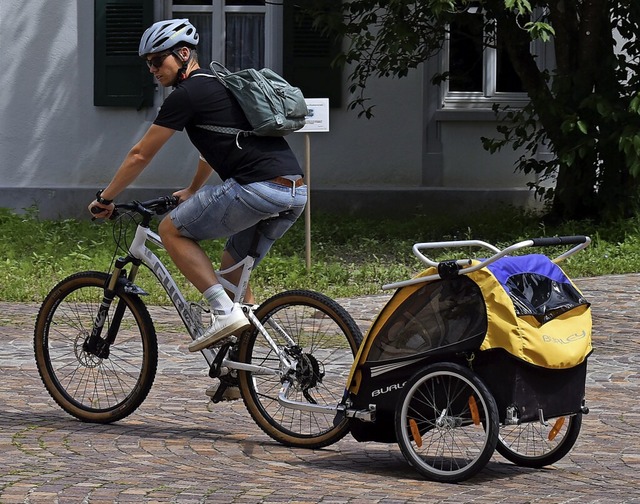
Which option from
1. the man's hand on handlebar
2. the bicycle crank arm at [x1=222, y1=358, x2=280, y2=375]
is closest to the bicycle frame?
the bicycle crank arm at [x1=222, y1=358, x2=280, y2=375]

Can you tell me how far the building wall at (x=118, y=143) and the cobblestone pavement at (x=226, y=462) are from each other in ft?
29.0

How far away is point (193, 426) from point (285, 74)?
34.0ft

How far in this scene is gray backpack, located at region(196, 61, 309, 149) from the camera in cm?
629

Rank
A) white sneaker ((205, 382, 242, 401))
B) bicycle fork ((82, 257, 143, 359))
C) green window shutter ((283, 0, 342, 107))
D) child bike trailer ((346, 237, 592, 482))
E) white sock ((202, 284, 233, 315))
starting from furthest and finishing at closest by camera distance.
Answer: green window shutter ((283, 0, 342, 107)) → bicycle fork ((82, 257, 143, 359)) → white sneaker ((205, 382, 242, 401)) → white sock ((202, 284, 233, 315)) → child bike trailer ((346, 237, 592, 482))

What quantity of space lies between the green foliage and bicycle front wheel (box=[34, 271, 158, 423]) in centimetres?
381

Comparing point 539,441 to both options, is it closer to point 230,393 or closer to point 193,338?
point 230,393

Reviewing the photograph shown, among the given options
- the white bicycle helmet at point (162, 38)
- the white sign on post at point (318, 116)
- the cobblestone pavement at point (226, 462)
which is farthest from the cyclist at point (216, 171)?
the white sign on post at point (318, 116)

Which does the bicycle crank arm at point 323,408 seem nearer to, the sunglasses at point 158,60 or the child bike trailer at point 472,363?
the child bike trailer at point 472,363

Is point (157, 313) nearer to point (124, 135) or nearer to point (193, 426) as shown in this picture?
point (193, 426)

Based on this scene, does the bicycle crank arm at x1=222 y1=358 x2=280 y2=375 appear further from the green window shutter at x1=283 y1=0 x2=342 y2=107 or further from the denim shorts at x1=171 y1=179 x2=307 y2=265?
the green window shutter at x1=283 y1=0 x2=342 y2=107

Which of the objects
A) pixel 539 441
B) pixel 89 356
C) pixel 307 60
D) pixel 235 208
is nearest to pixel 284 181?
pixel 235 208

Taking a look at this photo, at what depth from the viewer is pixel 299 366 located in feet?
20.9

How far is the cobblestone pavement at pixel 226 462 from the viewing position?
5449 mm

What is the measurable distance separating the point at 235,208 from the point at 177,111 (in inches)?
19.6
